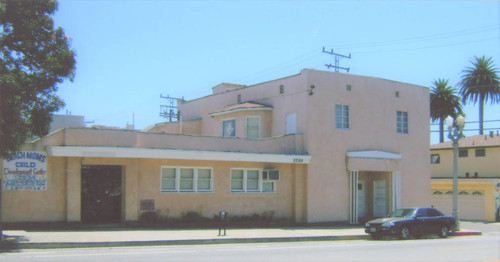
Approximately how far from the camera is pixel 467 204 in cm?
3803

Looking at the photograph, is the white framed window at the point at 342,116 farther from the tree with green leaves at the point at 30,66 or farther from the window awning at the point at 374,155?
the tree with green leaves at the point at 30,66

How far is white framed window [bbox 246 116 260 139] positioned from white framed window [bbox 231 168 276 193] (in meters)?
3.50

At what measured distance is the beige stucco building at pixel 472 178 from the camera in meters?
36.6

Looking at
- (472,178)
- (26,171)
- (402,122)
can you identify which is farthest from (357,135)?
(26,171)

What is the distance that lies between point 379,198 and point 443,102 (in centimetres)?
3222

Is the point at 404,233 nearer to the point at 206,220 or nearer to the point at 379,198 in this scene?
the point at 379,198

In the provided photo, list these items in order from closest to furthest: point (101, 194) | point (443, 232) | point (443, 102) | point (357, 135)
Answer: point (101, 194)
point (443, 232)
point (357, 135)
point (443, 102)

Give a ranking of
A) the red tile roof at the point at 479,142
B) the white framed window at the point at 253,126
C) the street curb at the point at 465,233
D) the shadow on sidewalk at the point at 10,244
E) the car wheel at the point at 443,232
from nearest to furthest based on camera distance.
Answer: the shadow on sidewalk at the point at 10,244, the car wheel at the point at 443,232, the street curb at the point at 465,233, the white framed window at the point at 253,126, the red tile roof at the point at 479,142

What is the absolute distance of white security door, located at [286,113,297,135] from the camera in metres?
27.6

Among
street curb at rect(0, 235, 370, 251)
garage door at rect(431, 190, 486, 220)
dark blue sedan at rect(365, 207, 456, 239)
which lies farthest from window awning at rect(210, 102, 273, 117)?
garage door at rect(431, 190, 486, 220)

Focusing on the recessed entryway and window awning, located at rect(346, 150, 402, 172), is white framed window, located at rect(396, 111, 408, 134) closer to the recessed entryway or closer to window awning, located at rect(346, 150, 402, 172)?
window awning, located at rect(346, 150, 402, 172)

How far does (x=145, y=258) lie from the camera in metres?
13.8

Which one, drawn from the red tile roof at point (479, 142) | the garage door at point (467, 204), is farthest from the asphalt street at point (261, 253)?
the red tile roof at point (479, 142)

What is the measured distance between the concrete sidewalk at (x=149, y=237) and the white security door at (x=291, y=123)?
5771 mm
